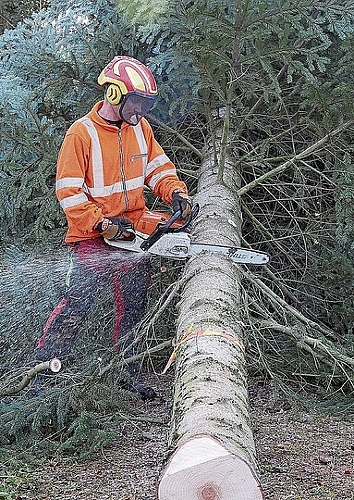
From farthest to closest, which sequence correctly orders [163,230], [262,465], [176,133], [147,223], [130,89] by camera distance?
[176,133]
[147,223]
[130,89]
[163,230]
[262,465]

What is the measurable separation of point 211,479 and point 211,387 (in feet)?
2.21

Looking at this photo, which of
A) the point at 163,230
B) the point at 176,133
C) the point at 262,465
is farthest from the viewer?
the point at 176,133

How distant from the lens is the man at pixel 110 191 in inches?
177

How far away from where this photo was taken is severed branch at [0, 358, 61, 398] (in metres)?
4.76

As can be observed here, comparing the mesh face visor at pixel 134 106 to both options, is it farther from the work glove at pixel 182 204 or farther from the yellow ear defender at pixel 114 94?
the work glove at pixel 182 204

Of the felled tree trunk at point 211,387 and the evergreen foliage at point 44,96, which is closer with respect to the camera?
the felled tree trunk at point 211,387

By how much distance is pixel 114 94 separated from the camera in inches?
179

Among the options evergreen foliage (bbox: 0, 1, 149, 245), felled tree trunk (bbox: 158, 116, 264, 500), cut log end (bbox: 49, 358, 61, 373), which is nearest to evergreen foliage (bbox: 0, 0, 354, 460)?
evergreen foliage (bbox: 0, 1, 149, 245)

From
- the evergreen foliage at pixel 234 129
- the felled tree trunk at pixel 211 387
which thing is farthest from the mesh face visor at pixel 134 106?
the felled tree trunk at pixel 211 387

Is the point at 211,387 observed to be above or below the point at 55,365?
above

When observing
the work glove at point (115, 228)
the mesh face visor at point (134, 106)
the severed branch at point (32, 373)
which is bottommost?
the severed branch at point (32, 373)

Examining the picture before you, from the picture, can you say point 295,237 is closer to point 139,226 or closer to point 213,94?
point 213,94

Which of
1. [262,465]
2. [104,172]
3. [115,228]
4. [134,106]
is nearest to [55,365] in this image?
[115,228]

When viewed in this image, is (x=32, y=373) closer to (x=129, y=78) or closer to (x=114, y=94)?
(x=114, y=94)
